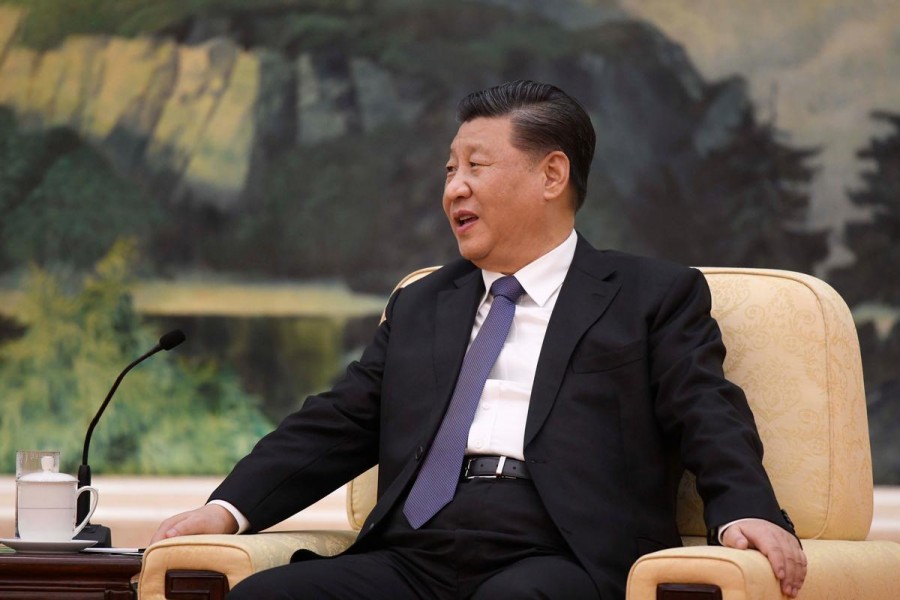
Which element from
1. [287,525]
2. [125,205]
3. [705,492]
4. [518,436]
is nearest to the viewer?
[705,492]

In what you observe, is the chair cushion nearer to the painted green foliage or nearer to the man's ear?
the man's ear

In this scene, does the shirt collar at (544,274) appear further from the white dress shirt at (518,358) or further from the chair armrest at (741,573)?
the chair armrest at (741,573)

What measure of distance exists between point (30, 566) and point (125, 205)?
9.79 feet

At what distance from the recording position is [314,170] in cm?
523

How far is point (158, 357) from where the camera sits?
16.9 ft

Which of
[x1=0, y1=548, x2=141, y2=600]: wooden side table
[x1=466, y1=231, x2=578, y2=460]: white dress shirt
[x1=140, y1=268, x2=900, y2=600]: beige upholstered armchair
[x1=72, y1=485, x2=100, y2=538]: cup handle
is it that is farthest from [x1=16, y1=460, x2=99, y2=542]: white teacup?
[x1=466, y1=231, x2=578, y2=460]: white dress shirt

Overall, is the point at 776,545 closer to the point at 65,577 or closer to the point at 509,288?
the point at 509,288

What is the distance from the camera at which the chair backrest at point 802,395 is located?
8.07ft

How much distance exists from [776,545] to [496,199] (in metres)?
0.99

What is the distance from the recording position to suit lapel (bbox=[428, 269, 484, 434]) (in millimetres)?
2604

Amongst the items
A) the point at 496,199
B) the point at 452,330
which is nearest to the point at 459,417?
the point at 452,330

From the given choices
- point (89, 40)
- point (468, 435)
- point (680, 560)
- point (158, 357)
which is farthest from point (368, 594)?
point (89, 40)

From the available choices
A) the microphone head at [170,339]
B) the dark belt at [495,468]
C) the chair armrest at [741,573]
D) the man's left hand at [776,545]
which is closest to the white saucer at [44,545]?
the microphone head at [170,339]

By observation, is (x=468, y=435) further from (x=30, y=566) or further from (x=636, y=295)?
(x=30, y=566)
